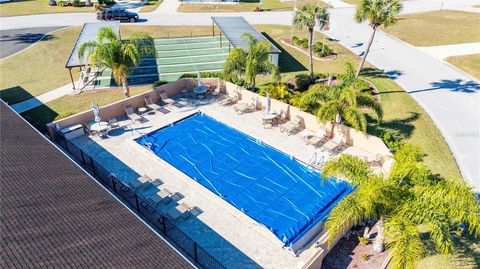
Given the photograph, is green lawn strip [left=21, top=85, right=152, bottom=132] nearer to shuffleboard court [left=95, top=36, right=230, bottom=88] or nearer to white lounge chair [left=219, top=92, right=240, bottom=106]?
shuffleboard court [left=95, top=36, right=230, bottom=88]

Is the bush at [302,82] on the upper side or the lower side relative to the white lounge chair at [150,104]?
upper

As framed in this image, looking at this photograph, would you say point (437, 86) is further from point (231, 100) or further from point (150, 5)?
point (150, 5)

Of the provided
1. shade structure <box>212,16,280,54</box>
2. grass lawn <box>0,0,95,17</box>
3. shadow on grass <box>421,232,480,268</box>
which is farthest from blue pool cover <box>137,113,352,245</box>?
grass lawn <box>0,0,95,17</box>

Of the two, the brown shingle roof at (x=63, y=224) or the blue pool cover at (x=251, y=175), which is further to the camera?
the blue pool cover at (x=251, y=175)

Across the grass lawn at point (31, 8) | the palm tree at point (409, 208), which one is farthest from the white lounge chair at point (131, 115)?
the grass lawn at point (31, 8)

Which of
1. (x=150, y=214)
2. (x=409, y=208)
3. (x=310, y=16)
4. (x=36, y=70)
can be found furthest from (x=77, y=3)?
(x=409, y=208)

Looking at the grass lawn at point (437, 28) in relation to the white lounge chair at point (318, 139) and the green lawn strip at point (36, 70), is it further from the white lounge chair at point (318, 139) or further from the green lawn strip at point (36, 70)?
the green lawn strip at point (36, 70)
